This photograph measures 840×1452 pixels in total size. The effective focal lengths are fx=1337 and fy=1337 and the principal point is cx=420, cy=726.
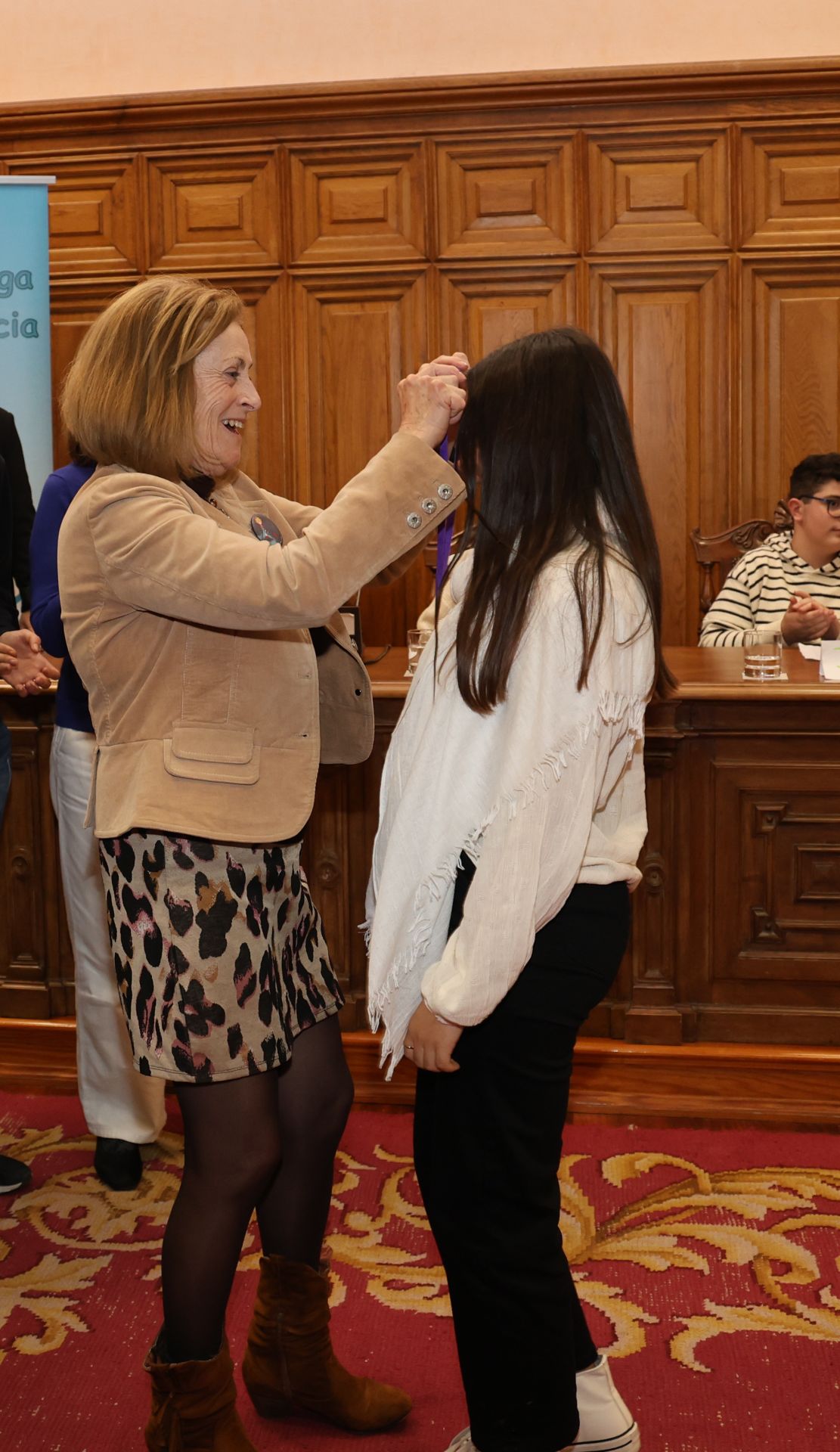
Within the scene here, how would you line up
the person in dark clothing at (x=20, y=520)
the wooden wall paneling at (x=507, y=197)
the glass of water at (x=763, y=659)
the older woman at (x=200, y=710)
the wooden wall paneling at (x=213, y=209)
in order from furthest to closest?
the wooden wall paneling at (x=213, y=209), the wooden wall paneling at (x=507, y=197), the glass of water at (x=763, y=659), the person in dark clothing at (x=20, y=520), the older woman at (x=200, y=710)

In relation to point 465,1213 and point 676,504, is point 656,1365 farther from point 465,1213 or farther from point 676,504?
point 676,504

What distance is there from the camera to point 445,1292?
2.30 meters

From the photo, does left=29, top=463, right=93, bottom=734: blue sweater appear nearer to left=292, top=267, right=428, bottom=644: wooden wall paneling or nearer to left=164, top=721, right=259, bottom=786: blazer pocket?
left=164, top=721, right=259, bottom=786: blazer pocket

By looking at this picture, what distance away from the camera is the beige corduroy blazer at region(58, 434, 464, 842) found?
60.0 inches

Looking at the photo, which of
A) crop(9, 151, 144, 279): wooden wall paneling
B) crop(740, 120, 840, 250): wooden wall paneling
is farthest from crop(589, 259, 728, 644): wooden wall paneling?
crop(9, 151, 144, 279): wooden wall paneling

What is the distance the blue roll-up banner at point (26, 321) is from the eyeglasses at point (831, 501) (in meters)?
2.76

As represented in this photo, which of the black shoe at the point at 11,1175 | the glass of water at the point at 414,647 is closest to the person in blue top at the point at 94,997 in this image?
the black shoe at the point at 11,1175

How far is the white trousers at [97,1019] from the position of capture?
2.71 m

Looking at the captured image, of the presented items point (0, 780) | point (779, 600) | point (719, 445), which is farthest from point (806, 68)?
point (0, 780)

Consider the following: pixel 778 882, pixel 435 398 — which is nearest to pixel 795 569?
pixel 778 882

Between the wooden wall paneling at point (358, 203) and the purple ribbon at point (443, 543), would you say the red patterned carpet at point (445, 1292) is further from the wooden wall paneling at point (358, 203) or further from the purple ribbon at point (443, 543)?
the wooden wall paneling at point (358, 203)

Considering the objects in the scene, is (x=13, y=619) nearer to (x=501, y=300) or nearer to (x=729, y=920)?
(x=729, y=920)

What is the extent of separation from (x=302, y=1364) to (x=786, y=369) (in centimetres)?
461

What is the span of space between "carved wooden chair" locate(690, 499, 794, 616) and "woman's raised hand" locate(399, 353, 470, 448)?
3.54 m
